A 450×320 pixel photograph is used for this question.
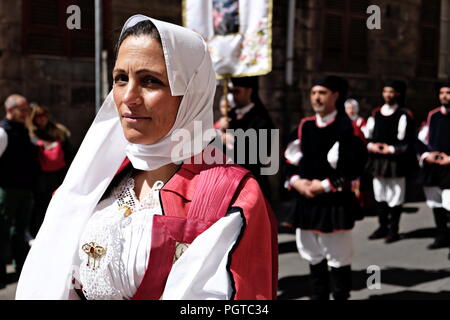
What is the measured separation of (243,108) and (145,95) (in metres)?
4.19

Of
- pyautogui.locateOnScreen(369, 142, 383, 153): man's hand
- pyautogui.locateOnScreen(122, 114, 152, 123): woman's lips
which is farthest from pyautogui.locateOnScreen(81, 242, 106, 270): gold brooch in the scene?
pyautogui.locateOnScreen(369, 142, 383, 153): man's hand

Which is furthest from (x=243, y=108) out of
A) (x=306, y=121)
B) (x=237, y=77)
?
(x=306, y=121)

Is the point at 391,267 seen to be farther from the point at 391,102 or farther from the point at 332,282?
the point at 391,102

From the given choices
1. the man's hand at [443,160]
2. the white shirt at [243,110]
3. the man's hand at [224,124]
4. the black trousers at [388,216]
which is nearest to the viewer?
the man's hand at [224,124]

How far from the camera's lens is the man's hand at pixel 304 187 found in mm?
5246

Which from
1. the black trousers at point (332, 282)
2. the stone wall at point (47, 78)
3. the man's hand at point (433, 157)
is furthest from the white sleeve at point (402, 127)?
the stone wall at point (47, 78)

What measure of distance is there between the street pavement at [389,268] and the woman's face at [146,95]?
4090 mm

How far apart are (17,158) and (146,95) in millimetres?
4663

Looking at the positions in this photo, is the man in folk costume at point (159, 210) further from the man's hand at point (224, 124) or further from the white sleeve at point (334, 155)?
the man's hand at point (224, 124)

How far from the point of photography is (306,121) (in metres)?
5.41

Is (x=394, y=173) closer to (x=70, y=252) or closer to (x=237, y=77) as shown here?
(x=237, y=77)

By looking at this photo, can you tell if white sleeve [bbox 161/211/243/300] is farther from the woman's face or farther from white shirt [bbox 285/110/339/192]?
white shirt [bbox 285/110/339/192]

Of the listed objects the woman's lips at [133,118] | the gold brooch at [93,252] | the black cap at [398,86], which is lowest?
the gold brooch at [93,252]
